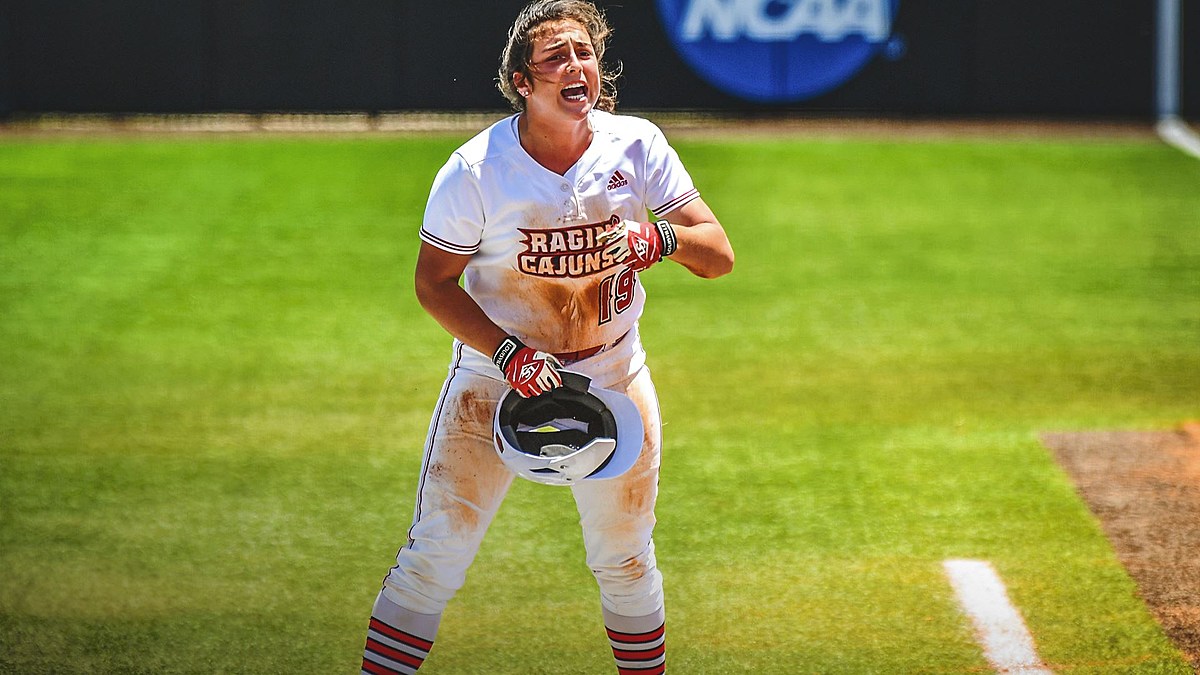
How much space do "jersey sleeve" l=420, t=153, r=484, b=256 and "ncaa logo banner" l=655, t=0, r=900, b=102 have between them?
1214cm

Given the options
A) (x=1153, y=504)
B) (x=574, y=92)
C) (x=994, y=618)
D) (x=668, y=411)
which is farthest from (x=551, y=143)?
(x=668, y=411)

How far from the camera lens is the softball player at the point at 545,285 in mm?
4129

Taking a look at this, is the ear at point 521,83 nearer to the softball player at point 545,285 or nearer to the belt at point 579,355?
the softball player at point 545,285

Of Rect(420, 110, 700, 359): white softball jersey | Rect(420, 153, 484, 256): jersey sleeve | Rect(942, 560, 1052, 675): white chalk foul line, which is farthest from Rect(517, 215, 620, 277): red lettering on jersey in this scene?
Rect(942, 560, 1052, 675): white chalk foul line

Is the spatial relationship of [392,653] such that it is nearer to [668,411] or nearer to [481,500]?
[481,500]

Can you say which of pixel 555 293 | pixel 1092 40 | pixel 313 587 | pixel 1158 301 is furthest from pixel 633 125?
pixel 1092 40

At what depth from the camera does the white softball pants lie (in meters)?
4.26

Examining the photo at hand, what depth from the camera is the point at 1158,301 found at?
987 centimetres

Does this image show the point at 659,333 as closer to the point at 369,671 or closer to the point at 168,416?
the point at 168,416

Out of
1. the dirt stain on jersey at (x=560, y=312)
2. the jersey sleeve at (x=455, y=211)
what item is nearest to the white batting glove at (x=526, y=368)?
the dirt stain on jersey at (x=560, y=312)

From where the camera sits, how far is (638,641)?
4.45 metres

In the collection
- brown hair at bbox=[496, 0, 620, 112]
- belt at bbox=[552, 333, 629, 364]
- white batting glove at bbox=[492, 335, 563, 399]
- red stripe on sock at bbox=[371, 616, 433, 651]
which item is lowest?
red stripe on sock at bbox=[371, 616, 433, 651]

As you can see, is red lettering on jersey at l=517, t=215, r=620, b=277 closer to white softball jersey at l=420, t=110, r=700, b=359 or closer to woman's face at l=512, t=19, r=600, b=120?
white softball jersey at l=420, t=110, r=700, b=359

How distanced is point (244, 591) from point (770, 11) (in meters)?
11.5
